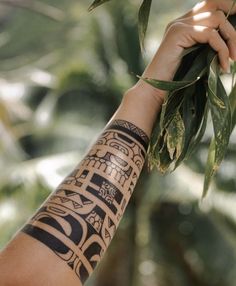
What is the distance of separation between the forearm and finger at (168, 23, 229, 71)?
12 cm

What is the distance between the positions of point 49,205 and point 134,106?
0.24 metres

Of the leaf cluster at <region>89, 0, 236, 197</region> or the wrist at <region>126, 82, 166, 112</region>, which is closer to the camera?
the leaf cluster at <region>89, 0, 236, 197</region>

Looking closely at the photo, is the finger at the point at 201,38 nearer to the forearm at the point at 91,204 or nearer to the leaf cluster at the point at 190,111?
the leaf cluster at the point at 190,111

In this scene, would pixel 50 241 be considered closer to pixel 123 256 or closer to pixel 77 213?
pixel 77 213

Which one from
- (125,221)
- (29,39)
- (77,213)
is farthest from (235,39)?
(29,39)

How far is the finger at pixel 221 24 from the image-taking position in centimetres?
128

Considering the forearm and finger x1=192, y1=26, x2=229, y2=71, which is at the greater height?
finger x1=192, y1=26, x2=229, y2=71

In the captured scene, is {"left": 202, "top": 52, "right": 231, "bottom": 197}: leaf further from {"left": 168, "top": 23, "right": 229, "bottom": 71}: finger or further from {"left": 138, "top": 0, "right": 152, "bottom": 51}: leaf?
{"left": 138, "top": 0, "right": 152, "bottom": 51}: leaf

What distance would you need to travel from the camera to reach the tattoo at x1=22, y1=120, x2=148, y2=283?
127cm

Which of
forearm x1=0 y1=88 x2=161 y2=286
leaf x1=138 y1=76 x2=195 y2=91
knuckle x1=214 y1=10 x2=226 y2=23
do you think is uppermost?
knuckle x1=214 y1=10 x2=226 y2=23

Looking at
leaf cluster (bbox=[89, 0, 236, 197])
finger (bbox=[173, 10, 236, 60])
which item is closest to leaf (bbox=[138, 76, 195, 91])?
leaf cluster (bbox=[89, 0, 236, 197])

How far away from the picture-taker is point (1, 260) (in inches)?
48.6

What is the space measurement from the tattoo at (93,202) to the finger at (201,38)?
0.61 ft

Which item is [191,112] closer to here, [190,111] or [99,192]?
[190,111]
